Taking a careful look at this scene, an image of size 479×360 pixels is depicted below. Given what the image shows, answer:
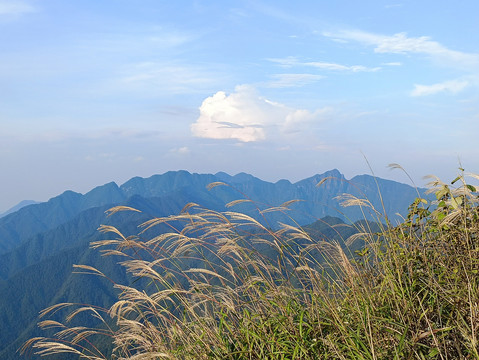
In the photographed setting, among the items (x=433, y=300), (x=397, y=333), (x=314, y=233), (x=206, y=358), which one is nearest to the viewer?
(x=397, y=333)

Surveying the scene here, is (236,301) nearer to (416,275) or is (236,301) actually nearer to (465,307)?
(416,275)

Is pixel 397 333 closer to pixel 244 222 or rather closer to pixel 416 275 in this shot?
pixel 416 275

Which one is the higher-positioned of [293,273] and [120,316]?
[293,273]

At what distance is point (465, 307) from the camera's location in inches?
104

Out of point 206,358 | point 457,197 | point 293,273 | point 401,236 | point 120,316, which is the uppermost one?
point 457,197

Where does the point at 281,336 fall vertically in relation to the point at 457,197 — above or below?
below

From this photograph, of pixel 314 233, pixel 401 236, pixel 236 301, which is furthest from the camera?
pixel 314 233

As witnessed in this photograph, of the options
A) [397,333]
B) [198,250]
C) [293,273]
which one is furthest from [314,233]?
[397,333]

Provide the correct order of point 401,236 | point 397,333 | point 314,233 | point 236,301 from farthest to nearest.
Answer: point 314,233 → point 236,301 → point 401,236 → point 397,333

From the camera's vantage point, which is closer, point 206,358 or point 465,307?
point 465,307

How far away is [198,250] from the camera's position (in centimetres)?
367

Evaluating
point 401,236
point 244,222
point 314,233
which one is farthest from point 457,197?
point 244,222

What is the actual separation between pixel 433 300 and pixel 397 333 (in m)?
0.47

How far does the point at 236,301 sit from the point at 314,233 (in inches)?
39.8
